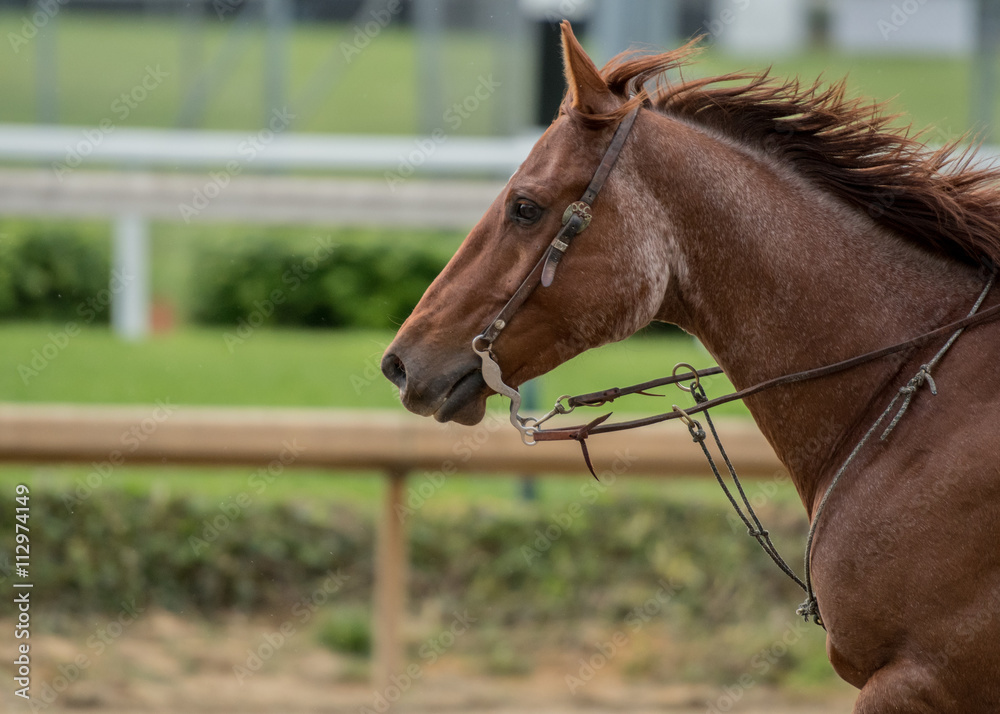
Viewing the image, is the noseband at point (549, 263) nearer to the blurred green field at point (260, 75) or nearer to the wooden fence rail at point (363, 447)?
the wooden fence rail at point (363, 447)

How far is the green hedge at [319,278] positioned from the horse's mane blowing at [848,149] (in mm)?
4327

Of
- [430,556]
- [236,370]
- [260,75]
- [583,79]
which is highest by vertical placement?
[583,79]

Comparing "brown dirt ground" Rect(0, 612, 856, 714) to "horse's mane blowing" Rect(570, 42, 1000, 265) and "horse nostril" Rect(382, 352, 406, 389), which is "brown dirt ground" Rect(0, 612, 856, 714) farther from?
"horse's mane blowing" Rect(570, 42, 1000, 265)

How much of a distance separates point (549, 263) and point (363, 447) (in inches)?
96.6

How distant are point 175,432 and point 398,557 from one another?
4.04 ft

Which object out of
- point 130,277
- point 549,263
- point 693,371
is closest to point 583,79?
point 549,263

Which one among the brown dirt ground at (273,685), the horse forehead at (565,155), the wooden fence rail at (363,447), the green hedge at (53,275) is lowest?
the brown dirt ground at (273,685)

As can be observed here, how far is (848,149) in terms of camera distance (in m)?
2.50

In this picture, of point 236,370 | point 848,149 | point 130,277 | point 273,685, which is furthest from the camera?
point 130,277

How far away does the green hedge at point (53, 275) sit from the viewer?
6.81 metres

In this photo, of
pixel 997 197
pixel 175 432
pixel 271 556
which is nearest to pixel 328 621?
pixel 271 556

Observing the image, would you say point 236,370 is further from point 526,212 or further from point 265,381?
point 526,212

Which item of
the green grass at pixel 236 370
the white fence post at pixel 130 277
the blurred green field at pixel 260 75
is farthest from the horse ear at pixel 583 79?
the blurred green field at pixel 260 75

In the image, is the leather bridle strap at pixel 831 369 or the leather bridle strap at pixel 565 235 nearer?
the leather bridle strap at pixel 831 369
